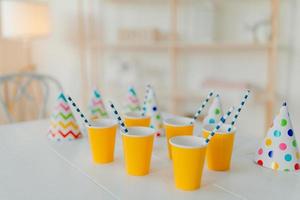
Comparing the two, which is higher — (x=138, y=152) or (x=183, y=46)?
(x=183, y=46)

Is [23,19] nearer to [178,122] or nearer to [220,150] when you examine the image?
[178,122]

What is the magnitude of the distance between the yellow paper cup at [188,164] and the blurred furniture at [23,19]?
2021mm

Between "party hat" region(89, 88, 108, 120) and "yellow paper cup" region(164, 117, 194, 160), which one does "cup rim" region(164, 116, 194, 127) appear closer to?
"yellow paper cup" region(164, 117, 194, 160)

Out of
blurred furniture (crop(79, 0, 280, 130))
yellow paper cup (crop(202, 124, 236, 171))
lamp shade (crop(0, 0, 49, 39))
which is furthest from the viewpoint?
lamp shade (crop(0, 0, 49, 39))

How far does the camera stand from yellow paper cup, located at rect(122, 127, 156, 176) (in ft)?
2.54

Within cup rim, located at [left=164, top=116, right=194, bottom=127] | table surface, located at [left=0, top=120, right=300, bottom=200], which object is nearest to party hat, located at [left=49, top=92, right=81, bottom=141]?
table surface, located at [left=0, top=120, right=300, bottom=200]

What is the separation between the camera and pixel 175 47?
2295 millimetres

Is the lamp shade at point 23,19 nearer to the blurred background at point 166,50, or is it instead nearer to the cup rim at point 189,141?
the blurred background at point 166,50

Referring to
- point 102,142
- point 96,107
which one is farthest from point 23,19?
point 102,142

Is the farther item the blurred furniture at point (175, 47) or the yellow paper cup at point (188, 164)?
the blurred furniture at point (175, 47)

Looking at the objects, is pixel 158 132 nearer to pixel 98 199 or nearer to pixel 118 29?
pixel 98 199

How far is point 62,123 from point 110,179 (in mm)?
364

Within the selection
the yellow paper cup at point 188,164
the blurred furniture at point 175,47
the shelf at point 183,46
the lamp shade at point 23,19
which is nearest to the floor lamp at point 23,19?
the lamp shade at point 23,19

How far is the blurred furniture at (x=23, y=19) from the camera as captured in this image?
237 cm
